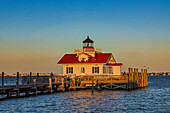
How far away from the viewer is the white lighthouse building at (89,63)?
60.3 meters

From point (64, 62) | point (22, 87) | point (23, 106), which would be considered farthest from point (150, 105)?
point (64, 62)

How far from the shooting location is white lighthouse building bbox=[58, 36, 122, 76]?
60.3 metres

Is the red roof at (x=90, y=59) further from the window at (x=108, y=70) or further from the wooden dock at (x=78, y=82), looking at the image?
the wooden dock at (x=78, y=82)

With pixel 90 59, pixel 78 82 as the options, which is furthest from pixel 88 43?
pixel 78 82

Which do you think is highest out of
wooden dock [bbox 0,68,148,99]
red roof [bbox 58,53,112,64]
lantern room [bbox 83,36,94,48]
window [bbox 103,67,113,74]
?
lantern room [bbox 83,36,94,48]

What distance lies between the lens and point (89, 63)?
6031cm

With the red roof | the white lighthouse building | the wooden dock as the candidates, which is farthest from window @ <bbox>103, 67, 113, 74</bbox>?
the wooden dock

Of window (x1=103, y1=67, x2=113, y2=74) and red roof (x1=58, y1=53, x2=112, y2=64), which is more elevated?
red roof (x1=58, y1=53, x2=112, y2=64)

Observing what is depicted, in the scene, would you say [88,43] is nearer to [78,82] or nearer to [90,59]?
[90,59]

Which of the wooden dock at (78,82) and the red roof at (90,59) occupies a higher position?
the red roof at (90,59)

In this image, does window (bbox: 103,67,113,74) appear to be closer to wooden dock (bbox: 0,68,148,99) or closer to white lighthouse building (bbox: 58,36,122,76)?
white lighthouse building (bbox: 58,36,122,76)

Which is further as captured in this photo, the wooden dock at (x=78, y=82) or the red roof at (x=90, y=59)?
the red roof at (x=90, y=59)

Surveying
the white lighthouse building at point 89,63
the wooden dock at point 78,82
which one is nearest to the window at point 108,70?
the white lighthouse building at point 89,63

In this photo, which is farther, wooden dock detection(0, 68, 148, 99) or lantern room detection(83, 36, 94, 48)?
lantern room detection(83, 36, 94, 48)
